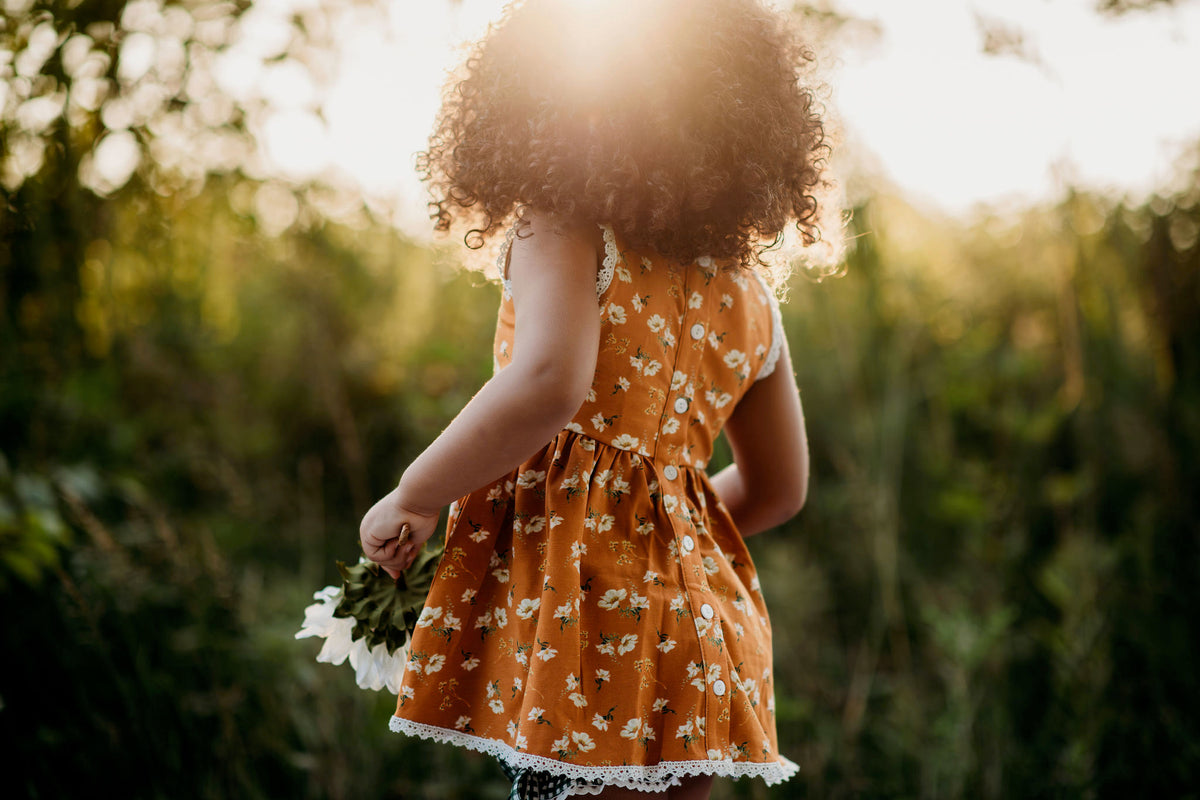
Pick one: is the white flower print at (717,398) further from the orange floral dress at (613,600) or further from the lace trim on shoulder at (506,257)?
the lace trim on shoulder at (506,257)

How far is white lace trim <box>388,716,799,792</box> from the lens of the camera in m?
0.96

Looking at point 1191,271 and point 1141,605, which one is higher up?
point 1191,271

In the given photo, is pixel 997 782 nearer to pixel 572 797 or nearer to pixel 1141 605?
pixel 1141 605

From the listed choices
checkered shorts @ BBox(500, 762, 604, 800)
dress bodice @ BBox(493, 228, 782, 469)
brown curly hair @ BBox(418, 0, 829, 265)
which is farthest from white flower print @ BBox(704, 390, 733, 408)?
checkered shorts @ BBox(500, 762, 604, 800)

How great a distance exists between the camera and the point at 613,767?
Answer: 982 millimetres

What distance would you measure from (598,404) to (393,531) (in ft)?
1.00

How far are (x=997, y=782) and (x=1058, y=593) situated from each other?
60 cm

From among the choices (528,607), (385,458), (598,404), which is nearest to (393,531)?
(528,607)

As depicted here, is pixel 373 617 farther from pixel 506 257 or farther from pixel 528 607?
pixel 506 257

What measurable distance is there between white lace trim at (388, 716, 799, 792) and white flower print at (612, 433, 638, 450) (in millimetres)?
390

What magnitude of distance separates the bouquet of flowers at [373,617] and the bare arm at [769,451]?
52cm

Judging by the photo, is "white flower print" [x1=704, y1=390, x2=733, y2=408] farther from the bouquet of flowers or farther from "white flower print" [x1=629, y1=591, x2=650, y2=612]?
the bouquet of flowers

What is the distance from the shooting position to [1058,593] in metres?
2.38

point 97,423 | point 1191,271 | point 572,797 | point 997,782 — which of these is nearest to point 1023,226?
point 1191,271
